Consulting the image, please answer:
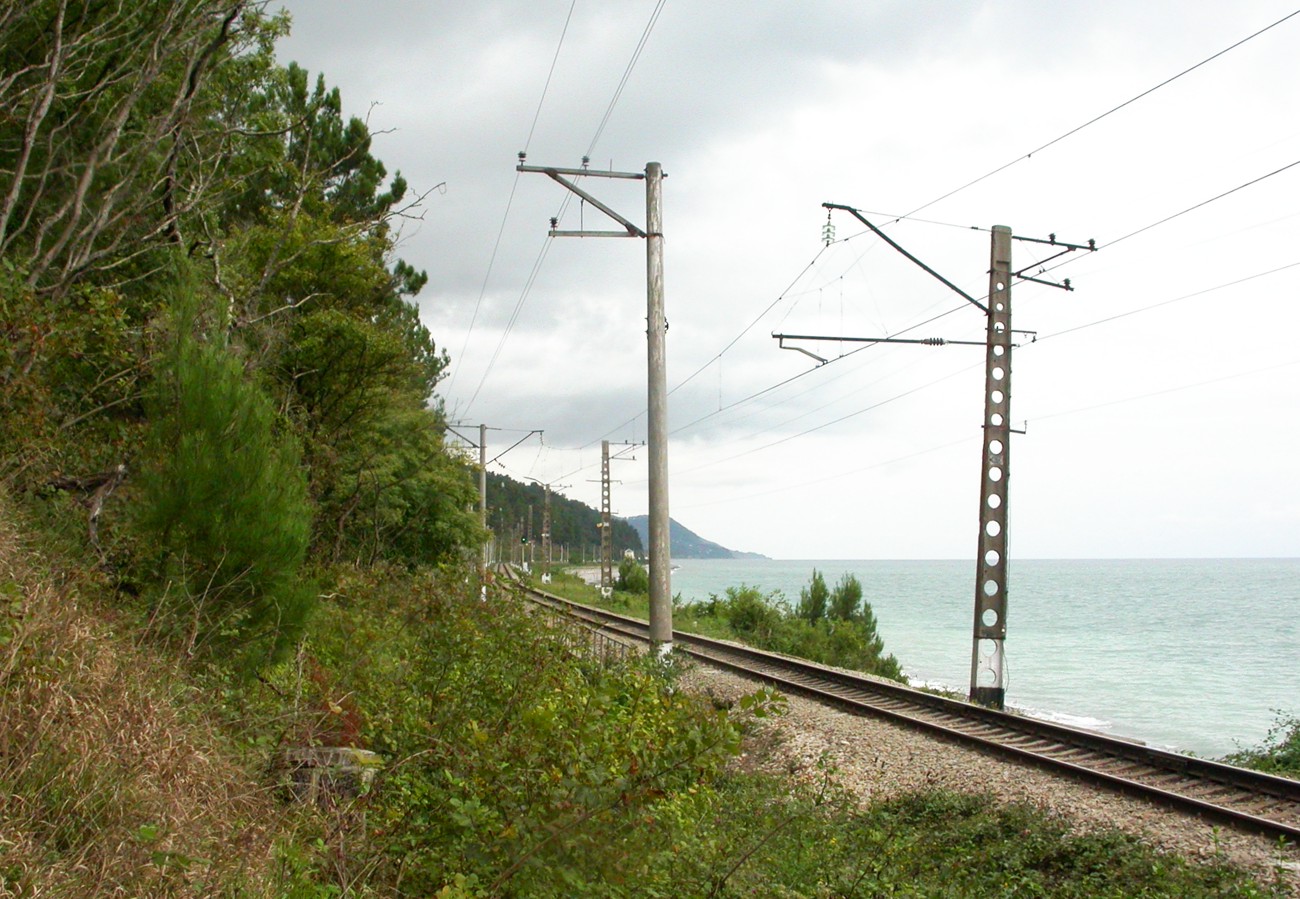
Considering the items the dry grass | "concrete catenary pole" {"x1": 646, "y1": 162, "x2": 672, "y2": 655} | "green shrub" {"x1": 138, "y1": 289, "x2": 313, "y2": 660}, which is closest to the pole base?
"concrete catenary pole" {"x1": 646, "y1": 162, "x2": 672, "y2": 655}

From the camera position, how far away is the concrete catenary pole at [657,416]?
53.2 feet

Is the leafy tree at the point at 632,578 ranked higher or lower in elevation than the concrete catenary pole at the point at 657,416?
lower

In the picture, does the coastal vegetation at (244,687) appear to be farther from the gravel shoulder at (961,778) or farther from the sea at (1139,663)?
the sea at (1139,663)

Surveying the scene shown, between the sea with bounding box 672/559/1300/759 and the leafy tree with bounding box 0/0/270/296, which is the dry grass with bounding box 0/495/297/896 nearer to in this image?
the leafy tree with bounding box 0/0/270/296

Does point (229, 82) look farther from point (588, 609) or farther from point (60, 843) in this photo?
point (588, 609)

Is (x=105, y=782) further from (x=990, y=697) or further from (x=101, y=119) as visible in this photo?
(x=990, y=697)

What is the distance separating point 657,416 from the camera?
53.3 ft

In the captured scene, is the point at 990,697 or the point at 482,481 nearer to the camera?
the point at 990,697

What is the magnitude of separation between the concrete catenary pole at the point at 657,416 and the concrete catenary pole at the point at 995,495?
536cm

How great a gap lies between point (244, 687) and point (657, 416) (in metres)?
8.86

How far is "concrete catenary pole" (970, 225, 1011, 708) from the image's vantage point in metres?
18.2

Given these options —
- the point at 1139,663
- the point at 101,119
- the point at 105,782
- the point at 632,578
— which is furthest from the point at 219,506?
the point at 632,578

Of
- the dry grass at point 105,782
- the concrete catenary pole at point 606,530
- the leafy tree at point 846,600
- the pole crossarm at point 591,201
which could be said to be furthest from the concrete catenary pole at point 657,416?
the concrete catenary pole at point 606,530

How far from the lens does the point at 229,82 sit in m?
16.2
